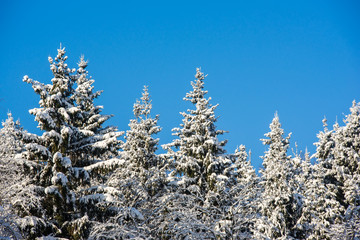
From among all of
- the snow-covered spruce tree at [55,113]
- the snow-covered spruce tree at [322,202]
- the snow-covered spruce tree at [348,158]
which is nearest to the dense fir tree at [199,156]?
the snow-covered spruce tree at [322,202]

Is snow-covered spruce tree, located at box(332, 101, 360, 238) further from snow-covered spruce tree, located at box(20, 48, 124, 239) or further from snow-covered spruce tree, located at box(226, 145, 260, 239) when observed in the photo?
snow-covered spruce tree, located at box(20, 48, 124, 239)

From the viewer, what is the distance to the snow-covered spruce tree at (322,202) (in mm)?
24781

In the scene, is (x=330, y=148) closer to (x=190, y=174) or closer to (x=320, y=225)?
(x=320, y=225)

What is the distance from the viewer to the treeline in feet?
52.5

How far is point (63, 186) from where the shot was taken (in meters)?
16.5

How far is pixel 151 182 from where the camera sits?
2261 centimetres

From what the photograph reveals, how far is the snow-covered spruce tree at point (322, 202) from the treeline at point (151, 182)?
0.30 ft

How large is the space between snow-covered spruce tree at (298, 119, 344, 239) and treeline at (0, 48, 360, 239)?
90 millimetres

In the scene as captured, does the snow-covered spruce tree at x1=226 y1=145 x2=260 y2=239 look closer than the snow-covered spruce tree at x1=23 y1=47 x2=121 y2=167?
Yes

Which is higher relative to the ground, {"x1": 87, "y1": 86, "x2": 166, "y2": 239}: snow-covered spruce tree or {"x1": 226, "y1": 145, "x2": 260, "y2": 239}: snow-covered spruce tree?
{"x1": 87, "y1": 86, "x2": 166, "y2": 239}: snow-covered spruce tree

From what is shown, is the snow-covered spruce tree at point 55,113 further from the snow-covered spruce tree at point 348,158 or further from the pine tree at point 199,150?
the snow-covered spruce tree at point 348,158

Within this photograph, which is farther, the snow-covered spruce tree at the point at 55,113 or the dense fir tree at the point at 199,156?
the dense fir tree at the point at 199,156

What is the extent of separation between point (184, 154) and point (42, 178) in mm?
12534

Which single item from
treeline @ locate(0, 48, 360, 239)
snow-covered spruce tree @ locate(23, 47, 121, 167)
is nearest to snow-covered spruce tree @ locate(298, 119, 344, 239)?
treeline @ locate(0, 48, 360, 239)
